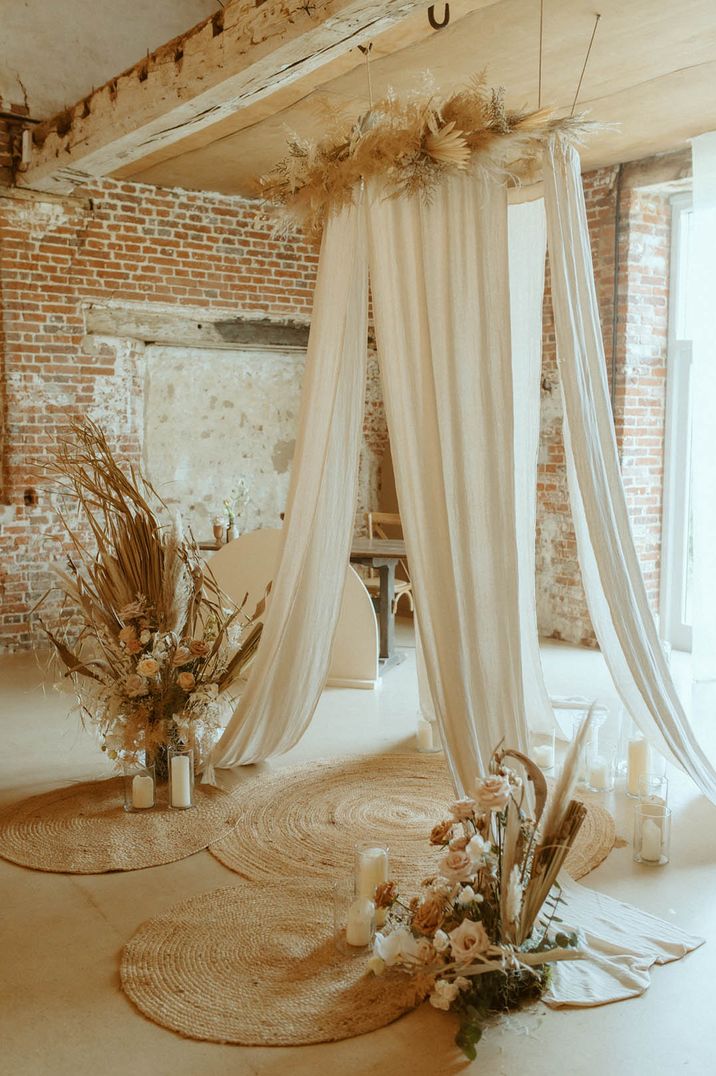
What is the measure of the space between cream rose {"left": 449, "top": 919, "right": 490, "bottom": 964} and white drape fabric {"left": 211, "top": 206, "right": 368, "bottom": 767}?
181cm

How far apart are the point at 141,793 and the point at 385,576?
2.87 metres

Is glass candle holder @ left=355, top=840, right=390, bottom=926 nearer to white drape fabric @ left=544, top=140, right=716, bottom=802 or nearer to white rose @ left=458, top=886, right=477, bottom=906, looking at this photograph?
white rose @ left=458, top=886, right=477, bottom=906

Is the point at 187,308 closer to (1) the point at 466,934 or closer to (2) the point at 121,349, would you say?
(2) the point at 121,349

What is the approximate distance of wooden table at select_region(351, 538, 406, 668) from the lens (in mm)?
6391

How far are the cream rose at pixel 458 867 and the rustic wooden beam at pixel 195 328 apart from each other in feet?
17.3

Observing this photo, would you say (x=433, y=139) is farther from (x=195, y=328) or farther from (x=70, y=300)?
(x=195, y=328)

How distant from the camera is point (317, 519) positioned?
405 cm

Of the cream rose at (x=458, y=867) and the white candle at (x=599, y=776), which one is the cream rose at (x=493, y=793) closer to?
the cream rose at (x=458, y=867)

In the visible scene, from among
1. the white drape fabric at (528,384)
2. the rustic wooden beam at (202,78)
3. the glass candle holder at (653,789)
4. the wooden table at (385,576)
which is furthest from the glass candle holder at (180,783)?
the rustic wooden beam at (202,78)

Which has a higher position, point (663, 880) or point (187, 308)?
point (187, 308)

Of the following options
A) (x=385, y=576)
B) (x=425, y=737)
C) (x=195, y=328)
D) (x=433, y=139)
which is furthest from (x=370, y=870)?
(x=195, y=328)

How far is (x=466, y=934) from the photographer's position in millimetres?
2502

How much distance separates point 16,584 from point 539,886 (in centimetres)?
493

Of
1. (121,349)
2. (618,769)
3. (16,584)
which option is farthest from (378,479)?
(618,769)
